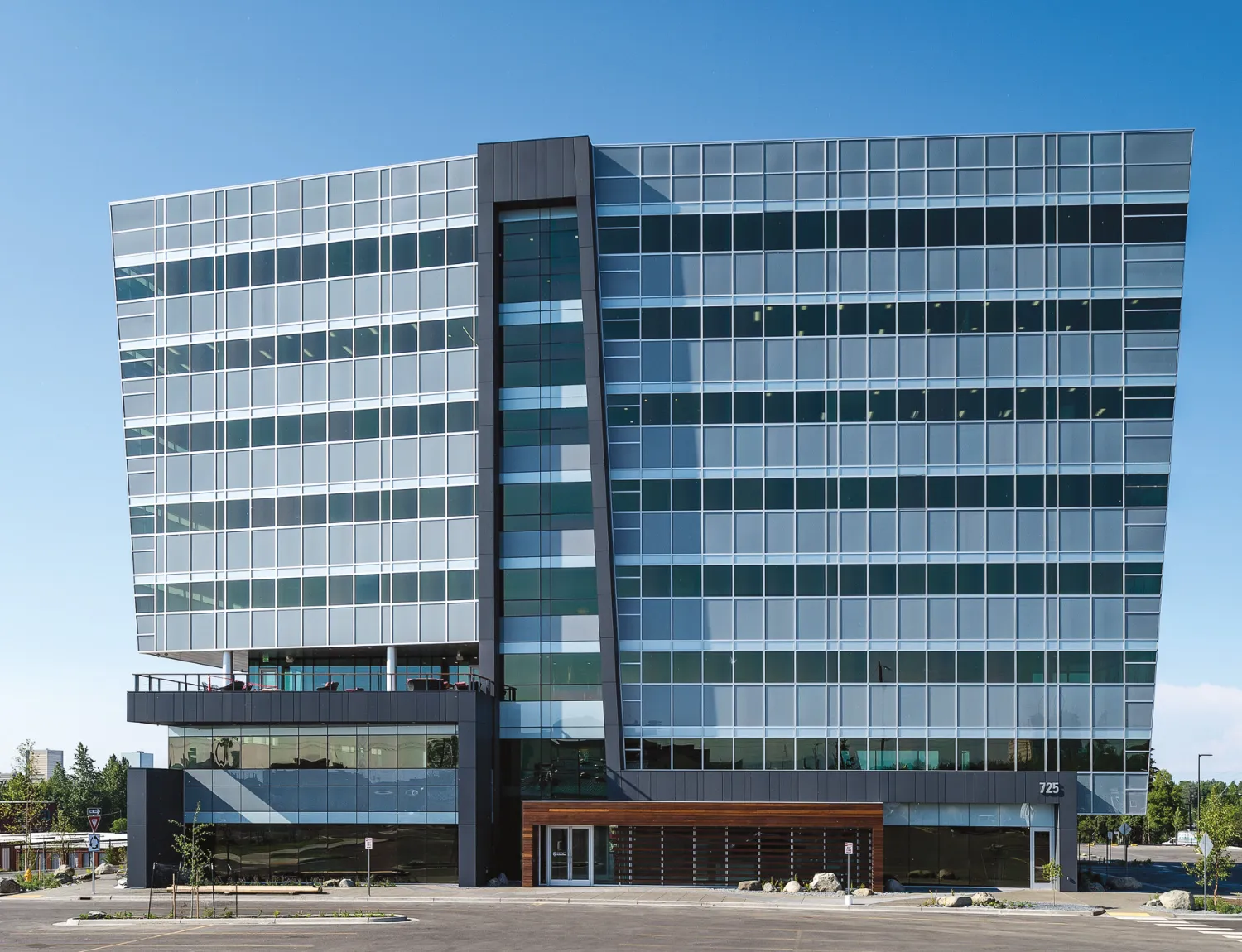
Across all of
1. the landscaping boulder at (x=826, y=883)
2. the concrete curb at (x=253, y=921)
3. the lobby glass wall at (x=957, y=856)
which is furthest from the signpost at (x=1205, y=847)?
the concrete curb at (x=253, y=921)

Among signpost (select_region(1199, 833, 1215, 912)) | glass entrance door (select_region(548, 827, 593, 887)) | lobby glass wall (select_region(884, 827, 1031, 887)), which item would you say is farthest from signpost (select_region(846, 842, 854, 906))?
signpost (select_region(1199, 833, 1215, 912))

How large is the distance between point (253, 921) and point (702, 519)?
26.3 meters

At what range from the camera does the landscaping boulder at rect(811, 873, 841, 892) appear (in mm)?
55188

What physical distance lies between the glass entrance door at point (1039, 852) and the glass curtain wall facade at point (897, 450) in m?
2.77

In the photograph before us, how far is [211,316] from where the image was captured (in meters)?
66.5

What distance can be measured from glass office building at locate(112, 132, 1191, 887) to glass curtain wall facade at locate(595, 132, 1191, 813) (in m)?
0.16

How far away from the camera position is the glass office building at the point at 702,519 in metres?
59.0

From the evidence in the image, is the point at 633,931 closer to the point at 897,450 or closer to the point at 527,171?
the point at 897,450

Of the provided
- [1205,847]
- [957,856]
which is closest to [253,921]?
[957,856]

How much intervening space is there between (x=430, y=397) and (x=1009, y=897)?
3451cm

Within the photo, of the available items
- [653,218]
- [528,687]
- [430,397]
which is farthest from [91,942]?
[653,218]

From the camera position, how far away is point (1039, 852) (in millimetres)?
58500

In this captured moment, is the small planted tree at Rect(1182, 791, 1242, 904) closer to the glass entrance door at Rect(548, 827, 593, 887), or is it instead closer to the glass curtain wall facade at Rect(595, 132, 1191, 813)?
the glass curtain wall facade at Rect(595, 132, 1191, 813)

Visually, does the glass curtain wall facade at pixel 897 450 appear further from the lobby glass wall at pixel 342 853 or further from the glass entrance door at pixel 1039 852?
the lobby glass wall at pixel 342 853
